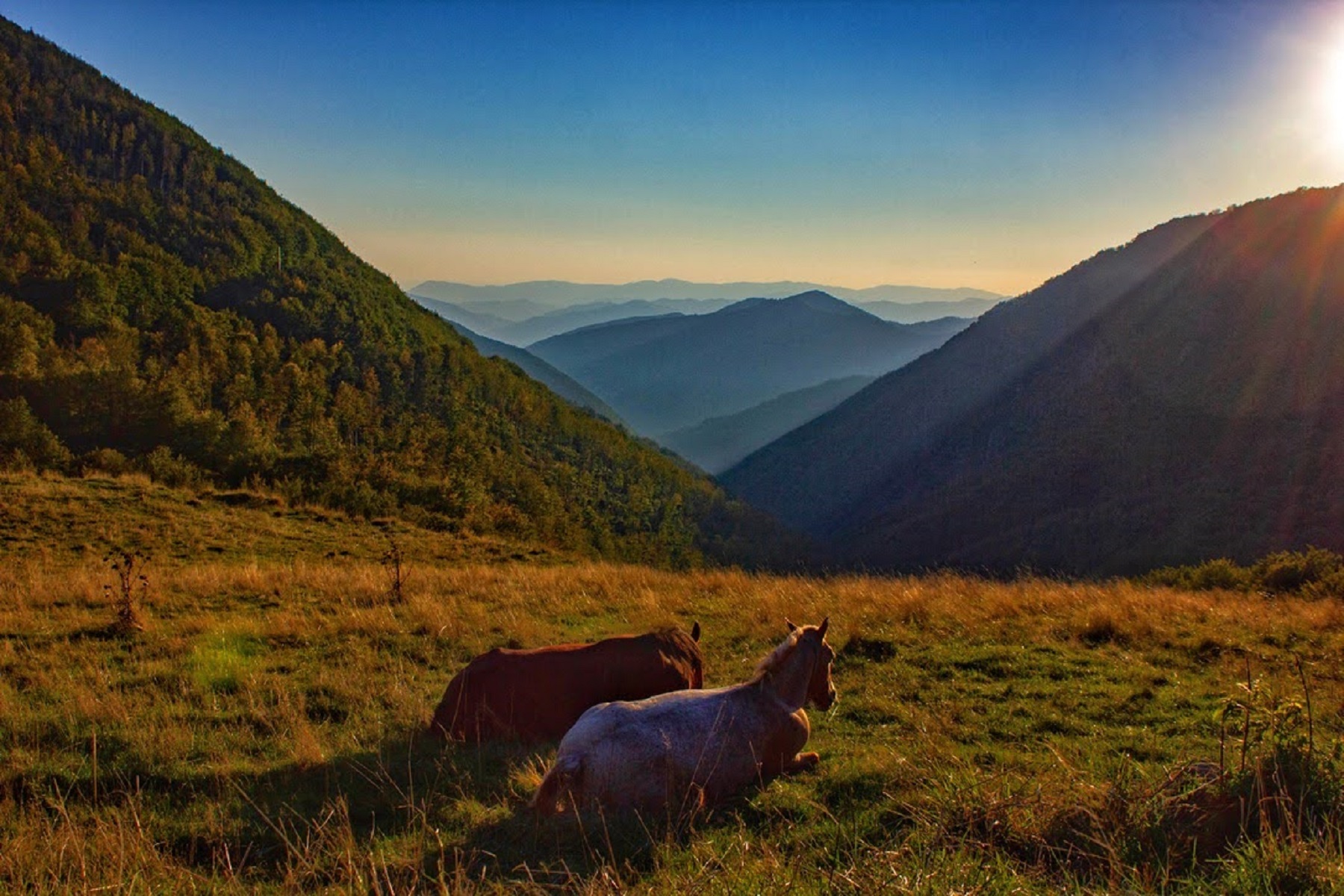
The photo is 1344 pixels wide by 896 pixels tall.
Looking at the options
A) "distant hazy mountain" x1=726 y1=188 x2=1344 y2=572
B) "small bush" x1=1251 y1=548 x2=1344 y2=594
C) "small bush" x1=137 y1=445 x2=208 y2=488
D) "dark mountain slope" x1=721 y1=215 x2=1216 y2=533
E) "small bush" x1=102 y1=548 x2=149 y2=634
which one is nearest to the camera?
"small bush" x1=102 y1=548 x2=149 y2=634

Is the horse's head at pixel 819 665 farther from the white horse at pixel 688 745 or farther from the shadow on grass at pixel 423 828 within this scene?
the shadow on grass at pixel 423 828

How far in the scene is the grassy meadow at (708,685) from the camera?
10.7ft

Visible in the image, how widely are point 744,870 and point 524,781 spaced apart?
206cm

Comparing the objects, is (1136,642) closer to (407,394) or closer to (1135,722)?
(1135,722)

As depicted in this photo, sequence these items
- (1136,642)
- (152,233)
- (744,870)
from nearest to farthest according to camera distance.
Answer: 1. (744,870)
2. (1136,642)
3. (152,233)

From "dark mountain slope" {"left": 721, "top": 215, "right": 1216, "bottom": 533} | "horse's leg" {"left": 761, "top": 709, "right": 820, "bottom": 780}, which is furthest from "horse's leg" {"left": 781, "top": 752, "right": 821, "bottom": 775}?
"dark mountain slope" {"left": 721, "top": 215, "right": 1216, "bottom": 533}

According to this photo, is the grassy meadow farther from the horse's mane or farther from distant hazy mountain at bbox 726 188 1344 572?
distant hazy mountain at bbox 726 188 1344 572

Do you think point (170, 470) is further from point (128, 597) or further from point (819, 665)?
point (819, 665)

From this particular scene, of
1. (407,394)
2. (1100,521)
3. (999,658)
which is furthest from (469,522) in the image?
(1100,521)

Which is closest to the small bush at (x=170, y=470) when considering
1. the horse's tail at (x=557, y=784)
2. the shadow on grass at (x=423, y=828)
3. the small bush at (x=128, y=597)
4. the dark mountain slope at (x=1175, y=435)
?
the small bush at (x=128, y=597)

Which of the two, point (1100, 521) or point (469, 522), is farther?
point (1100, 521)

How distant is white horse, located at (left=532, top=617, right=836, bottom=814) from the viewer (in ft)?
13.8

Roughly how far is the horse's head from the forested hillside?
2204 centimetres

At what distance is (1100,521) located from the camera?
5794cm
